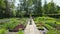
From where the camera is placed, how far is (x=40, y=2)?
1912 inches

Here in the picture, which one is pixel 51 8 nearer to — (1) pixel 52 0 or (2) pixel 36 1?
(1) pixel 52 0

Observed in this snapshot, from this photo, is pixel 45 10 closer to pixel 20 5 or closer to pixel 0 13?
pixel 20 5

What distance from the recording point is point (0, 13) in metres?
36.1

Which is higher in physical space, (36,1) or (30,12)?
(36,1)

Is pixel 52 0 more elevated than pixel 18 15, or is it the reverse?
pixel 52 0

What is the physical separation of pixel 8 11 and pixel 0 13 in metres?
1.97

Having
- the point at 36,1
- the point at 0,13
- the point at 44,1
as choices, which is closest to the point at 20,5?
the point at 36,1

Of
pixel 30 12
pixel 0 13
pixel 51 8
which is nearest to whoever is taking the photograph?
pixel 0 13

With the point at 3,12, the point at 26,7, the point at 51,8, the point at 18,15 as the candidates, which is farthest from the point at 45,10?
the point at 3,12

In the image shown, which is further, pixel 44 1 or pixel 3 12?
pixel 44 1

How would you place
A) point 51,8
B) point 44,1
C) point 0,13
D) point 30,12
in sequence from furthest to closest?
point 44,1 < point 30,12 < point 51,8 < point 0,13

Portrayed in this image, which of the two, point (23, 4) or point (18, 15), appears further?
point (23, 4)

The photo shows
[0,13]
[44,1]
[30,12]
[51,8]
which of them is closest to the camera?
[0,13]

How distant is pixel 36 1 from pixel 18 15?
12.3m
